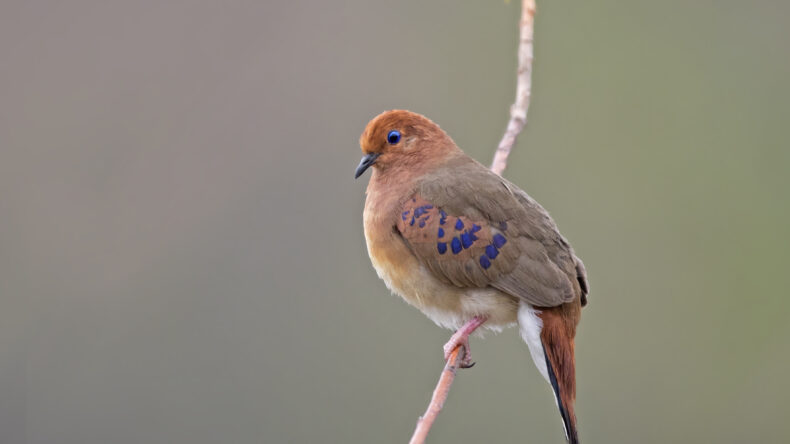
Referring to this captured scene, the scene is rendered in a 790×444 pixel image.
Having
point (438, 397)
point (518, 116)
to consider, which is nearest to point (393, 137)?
point (518, 116)

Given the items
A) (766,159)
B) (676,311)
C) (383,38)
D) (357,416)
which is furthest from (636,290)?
(383,38)

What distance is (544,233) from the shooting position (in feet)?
13.8

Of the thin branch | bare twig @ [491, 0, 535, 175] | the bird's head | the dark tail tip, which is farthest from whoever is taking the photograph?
the bird's head

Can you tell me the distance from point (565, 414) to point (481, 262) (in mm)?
684

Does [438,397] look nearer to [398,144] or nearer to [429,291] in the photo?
[429,291]

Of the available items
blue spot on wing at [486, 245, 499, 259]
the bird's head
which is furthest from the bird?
the bird's head

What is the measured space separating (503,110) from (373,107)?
1275 mm

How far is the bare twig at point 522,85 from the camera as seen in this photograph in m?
4.34

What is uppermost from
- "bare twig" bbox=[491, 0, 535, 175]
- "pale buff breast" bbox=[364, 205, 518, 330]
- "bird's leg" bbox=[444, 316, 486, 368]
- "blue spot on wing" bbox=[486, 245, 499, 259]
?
"bare twig" bbox=[491, 0, 535, 175]

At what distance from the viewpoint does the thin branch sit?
3.36 metres

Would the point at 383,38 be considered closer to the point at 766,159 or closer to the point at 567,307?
the point at 766,159

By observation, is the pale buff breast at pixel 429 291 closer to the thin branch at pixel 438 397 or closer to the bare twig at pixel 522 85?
the thin branch at pixel 438 397

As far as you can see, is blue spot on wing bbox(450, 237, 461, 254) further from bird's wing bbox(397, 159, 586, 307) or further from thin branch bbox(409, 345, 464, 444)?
thin branch bbox(409, 345, 464, 444)

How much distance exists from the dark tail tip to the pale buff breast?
0.30m
